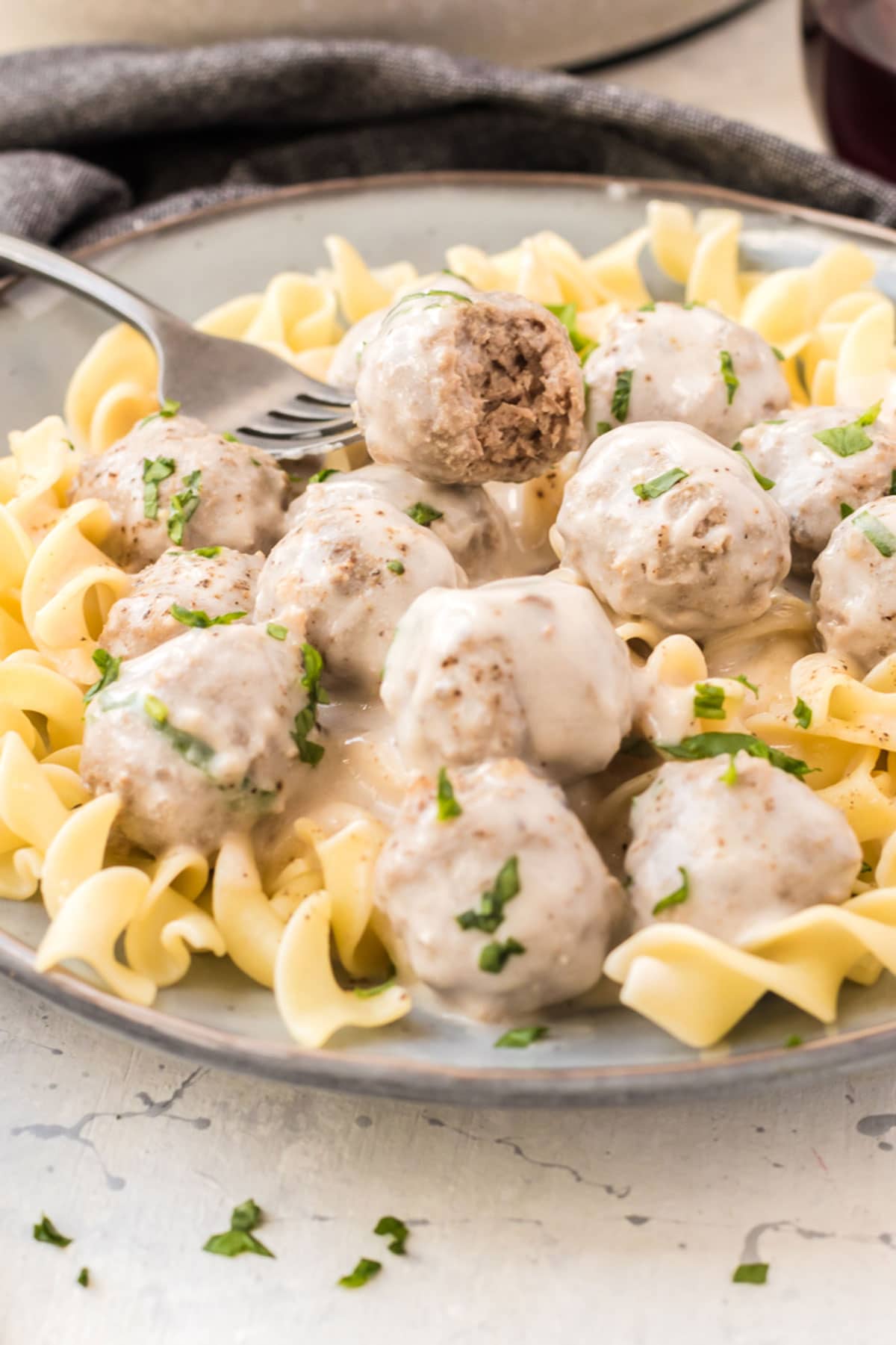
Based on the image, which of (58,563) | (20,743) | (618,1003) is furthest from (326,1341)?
(58,563)

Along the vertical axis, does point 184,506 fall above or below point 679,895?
above

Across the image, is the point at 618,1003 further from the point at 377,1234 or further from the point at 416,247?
the point at 416,247

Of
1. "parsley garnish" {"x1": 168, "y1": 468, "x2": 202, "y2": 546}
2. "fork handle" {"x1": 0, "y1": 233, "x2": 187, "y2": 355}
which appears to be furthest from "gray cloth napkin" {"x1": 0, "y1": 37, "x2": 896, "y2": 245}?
"parsley garnish" {"x1": 168, "y1": 468, "x2": 202, "y2": 546}

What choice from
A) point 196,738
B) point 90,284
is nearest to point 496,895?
point 196,738

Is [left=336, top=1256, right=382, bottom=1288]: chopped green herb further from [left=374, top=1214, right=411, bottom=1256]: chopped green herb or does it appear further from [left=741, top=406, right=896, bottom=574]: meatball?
[left=741, top=406, right=896, bottom=574]: meatball

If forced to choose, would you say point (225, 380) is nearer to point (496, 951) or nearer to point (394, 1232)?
point (496, 951)

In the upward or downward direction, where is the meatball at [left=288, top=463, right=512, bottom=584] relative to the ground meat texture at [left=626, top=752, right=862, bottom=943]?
upward
